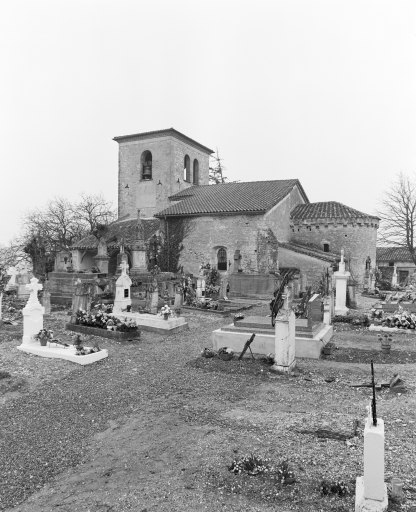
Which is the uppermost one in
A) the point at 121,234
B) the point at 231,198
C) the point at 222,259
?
the point at 231,198

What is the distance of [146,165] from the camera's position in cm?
3256

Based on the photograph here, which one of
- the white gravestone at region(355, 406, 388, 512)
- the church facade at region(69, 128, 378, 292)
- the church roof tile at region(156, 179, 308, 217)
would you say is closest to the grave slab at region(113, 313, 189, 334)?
the white gravestone at region(355, 406, 388, 512)

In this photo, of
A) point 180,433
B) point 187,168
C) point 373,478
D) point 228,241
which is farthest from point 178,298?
point 187,168

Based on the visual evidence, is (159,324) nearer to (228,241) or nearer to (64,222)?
(228,241)

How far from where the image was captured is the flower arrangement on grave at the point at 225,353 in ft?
29.2

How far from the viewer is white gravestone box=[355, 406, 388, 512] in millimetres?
3355

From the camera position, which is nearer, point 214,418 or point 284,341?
point 214,418

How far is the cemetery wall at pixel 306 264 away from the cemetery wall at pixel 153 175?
34.6 ft

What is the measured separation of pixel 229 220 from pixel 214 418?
20474 mm

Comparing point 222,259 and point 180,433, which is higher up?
point 222,259

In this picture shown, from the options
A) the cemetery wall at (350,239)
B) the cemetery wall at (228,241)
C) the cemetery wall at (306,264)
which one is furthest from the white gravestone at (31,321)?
the cemetery wall at (350,239)

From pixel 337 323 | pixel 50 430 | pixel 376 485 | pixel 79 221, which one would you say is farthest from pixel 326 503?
A: pixel 79 221

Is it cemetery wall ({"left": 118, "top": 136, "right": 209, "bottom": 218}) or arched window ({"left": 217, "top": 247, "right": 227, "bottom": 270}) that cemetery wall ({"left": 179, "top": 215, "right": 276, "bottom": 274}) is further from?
cemetery wall ({"left": 118, "top": 136, "right": 209, "bottom": 218})

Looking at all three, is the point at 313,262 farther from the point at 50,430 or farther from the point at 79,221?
the point at 79,221
